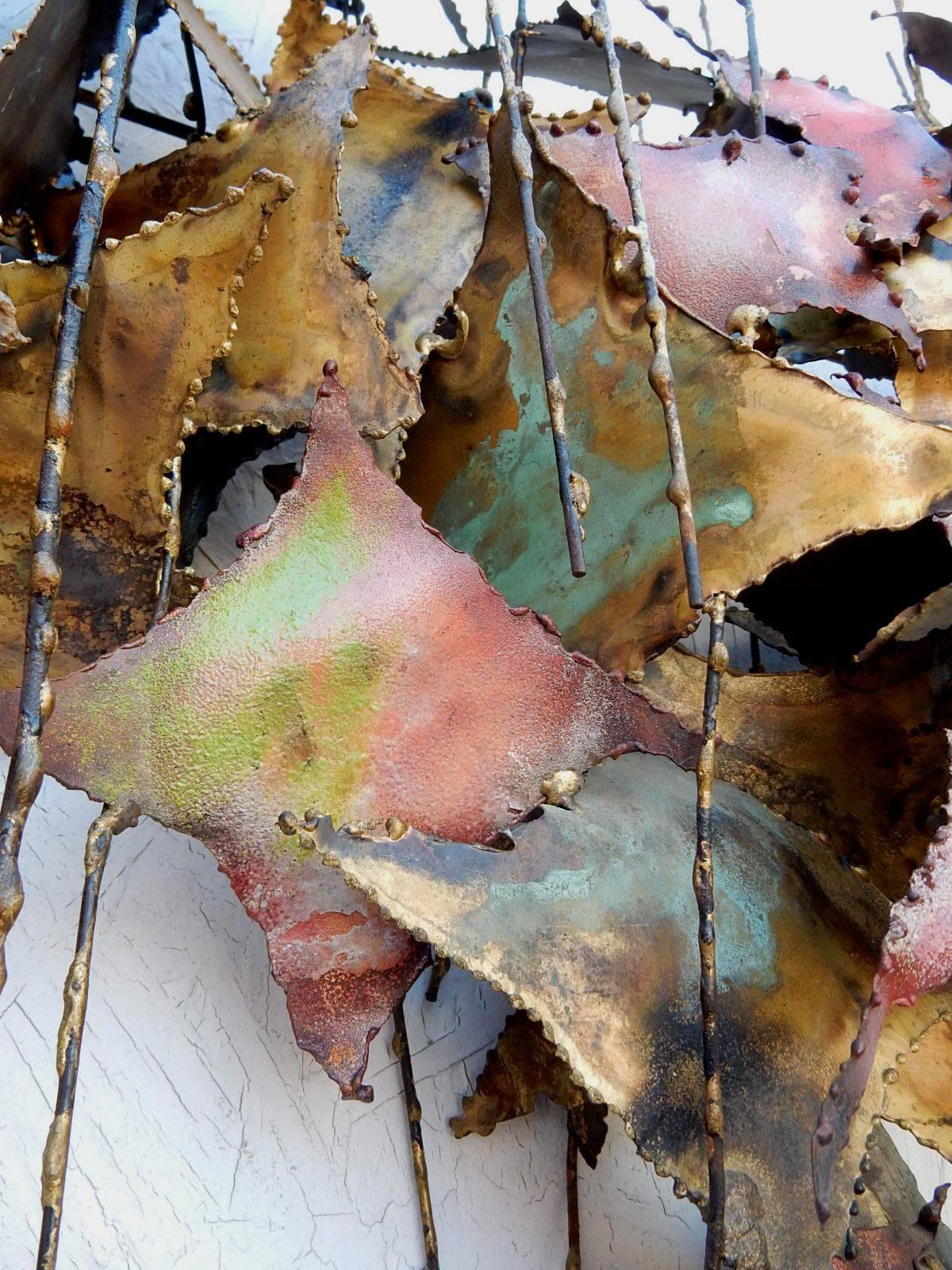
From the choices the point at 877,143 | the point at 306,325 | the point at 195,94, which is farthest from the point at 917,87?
the point at 306,325

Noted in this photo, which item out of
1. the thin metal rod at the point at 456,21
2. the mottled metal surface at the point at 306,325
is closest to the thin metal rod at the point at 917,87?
the thin metal rod at the point at 456,21

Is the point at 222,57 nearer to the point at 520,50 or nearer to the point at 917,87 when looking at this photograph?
the point at 520,50

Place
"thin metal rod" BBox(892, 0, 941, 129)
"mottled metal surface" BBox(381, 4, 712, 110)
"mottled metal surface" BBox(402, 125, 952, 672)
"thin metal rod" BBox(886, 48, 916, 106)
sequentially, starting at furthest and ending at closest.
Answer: "thin metal rod" BBox(886, 48, 916, 106)
"thin metal rod" BBox(892, 0, 941, 129)
"mottled metal surface" BBox(381, 4, 712, 110)
"mottled metal surface" BBox(402, 125, 952, 672)

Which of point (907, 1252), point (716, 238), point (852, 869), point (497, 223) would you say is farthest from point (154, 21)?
point (907, 1252)

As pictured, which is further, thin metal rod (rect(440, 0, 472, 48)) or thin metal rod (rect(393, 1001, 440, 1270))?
thin metal rod (rect(440, 0, 472, 48))

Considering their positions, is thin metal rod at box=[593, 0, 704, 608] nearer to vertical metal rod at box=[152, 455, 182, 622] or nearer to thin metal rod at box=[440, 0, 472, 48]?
vertical metal rod at box=[152, 455, 182, 622]

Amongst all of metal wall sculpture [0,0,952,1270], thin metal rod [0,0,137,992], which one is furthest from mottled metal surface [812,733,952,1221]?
thin metal rod [0,0,137,992]
